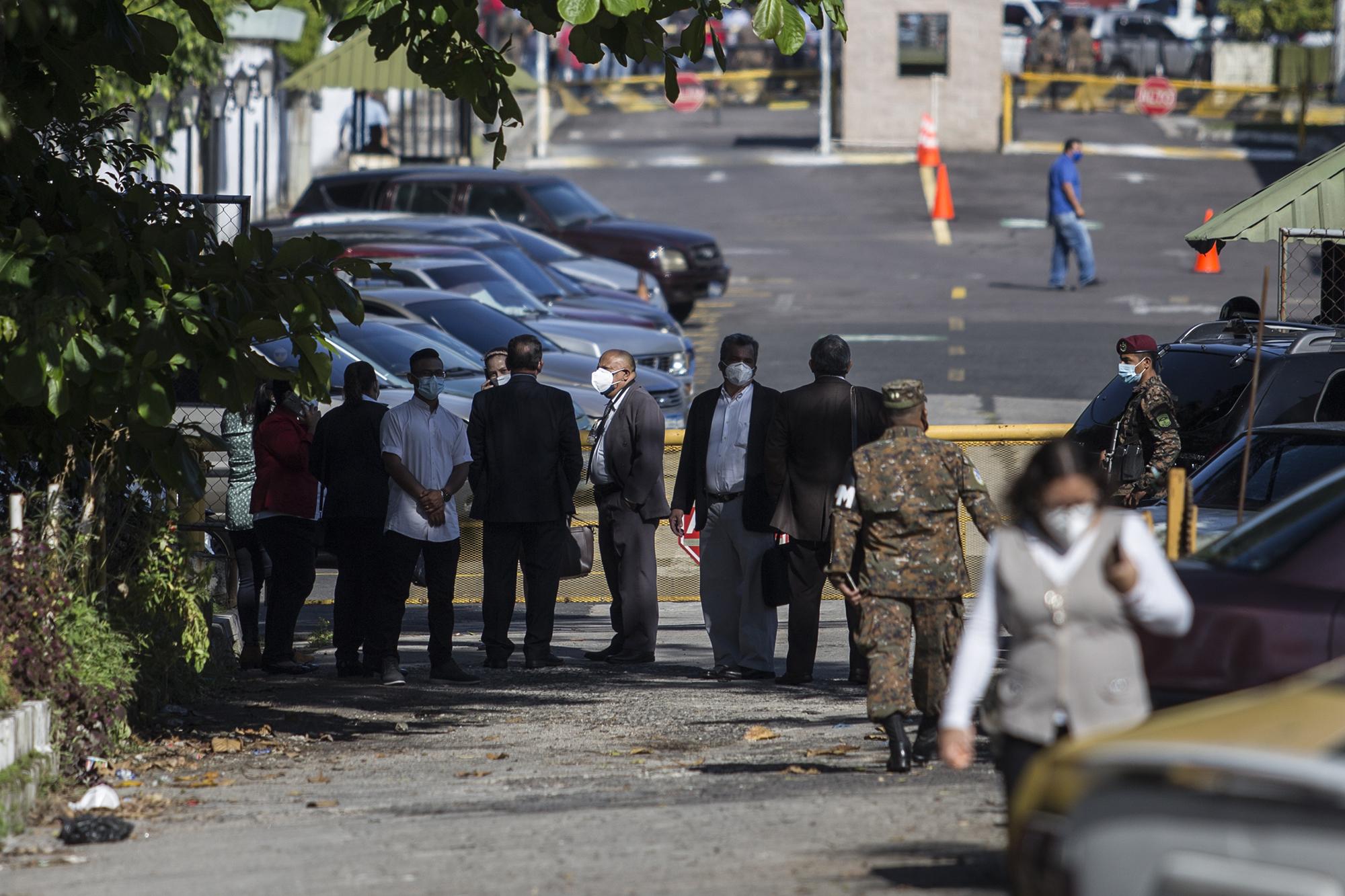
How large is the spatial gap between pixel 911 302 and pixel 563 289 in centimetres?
769

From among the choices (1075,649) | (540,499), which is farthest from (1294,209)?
(1075,649)

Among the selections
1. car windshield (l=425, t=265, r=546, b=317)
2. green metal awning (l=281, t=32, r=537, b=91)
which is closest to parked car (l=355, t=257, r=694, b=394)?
car windshield (l=425, t=265, r=546, b=317)

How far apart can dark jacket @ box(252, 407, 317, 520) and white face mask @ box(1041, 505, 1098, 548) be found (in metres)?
6.24

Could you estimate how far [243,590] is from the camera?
1118cm

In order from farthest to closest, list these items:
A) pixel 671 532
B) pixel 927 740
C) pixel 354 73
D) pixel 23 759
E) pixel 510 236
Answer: pixel 354 73 → pixel 510 236 → pixel 671 532 → pixel 927 740 → pixel 23 759

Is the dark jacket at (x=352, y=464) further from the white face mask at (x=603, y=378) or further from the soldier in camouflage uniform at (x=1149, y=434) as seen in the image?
the soldier in camouflage uniform at (x=1149, y=434)

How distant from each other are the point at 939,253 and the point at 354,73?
10.3 m

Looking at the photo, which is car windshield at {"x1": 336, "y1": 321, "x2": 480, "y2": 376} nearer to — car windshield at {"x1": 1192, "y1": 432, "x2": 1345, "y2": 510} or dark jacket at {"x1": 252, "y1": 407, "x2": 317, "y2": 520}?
dark jacket at {"x1": 252, "y1": 407, "x2": 317, "y2": 520}

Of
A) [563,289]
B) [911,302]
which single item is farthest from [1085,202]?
[563,289]

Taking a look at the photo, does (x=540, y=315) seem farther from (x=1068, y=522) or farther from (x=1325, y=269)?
(x=1068, y=522)

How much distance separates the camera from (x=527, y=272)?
19719mm

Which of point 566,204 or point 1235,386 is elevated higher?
point 566,204

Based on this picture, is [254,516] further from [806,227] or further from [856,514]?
[806,227]

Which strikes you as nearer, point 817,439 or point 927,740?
point 927,740
